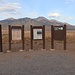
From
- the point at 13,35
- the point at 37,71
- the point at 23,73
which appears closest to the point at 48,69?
the point at 37,71

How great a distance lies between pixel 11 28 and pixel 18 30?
0.57 meters

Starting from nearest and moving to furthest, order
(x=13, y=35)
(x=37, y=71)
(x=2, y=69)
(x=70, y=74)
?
1. (x=70, y=74)
2. (x=37, y=71)
3. (x=2, y=69)
4. (x=13, y=35)

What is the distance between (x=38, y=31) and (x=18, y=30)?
5.05 feet

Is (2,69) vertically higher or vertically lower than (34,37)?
lower

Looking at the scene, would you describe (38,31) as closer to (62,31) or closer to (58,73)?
(62,31)

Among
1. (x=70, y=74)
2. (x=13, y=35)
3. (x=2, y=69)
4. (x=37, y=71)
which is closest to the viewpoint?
(x=70, y=74)

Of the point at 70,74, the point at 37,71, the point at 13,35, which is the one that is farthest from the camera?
the point at 13,35

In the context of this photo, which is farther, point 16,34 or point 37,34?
point 37,34

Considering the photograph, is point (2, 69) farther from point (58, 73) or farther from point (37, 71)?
point (58, 73)

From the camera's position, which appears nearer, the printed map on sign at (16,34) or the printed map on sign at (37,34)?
the printed map on sign at (16,34)

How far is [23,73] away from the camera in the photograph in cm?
1018

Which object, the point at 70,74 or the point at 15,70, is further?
the point at 15,70

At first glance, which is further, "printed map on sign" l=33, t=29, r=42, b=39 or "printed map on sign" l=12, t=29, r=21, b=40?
"printed map on sign" l=33, t=29, r=42, b=39

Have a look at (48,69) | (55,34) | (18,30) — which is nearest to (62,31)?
(55,34)
